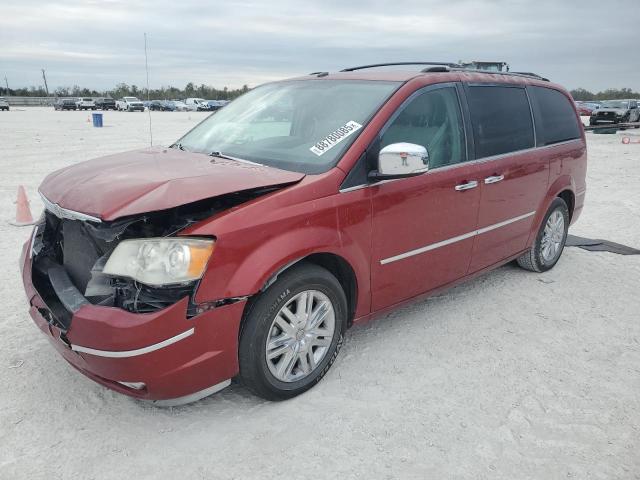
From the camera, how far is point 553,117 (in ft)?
16.1

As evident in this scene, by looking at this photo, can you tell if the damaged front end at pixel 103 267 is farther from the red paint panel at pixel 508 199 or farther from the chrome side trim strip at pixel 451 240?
the red paint panel at pixel 508 199

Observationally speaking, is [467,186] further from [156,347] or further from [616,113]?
[616,113]

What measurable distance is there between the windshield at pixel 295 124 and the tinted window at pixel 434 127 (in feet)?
0.60

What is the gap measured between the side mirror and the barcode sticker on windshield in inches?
11.3

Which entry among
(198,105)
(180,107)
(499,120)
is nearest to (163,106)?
(180,107)

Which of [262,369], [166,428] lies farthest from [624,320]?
[166,428]

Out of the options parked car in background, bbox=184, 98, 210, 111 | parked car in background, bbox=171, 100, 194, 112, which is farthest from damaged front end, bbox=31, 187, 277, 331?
parked car in background, bbox=171, 100, 194, 112

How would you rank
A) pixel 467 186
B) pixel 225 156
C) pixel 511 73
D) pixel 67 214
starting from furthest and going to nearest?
pixel 511 73 < pixel 467 186 < pixel 225 156 < pixel 67 214

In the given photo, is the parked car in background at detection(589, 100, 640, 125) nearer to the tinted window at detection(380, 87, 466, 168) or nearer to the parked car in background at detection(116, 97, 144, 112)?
the tinted window at detection(380, 87, 466, 168)

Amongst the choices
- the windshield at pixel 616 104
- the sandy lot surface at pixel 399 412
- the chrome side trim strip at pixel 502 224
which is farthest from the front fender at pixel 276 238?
the windshield at pixel 616 104

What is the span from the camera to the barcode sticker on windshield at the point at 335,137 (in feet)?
10.3

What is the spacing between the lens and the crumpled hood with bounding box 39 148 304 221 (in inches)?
96.3

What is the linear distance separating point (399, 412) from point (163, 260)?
60.2 inches

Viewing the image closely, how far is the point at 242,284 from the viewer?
2.54 meters
